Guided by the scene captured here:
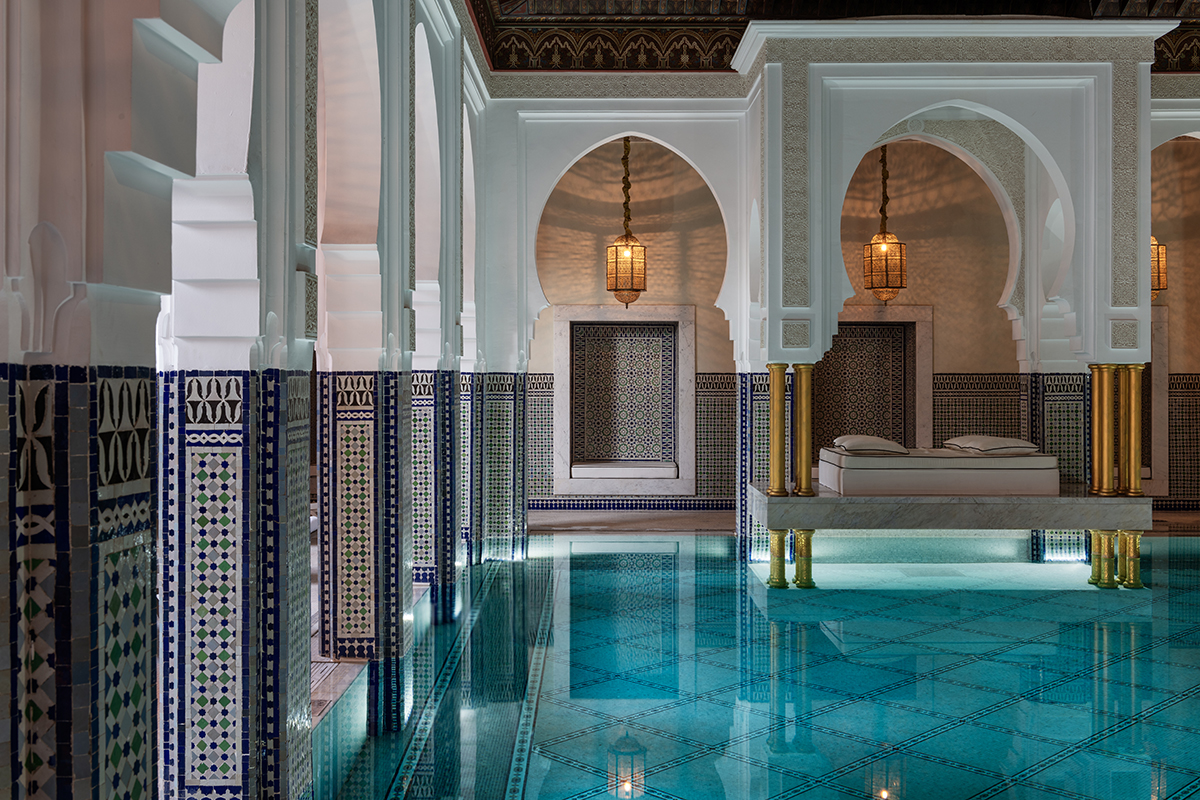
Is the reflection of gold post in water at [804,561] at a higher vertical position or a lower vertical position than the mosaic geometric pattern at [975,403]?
lower

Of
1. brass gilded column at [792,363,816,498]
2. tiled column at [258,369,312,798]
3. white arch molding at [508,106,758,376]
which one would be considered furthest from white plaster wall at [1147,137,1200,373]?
tiled column at [258,369,312,798]

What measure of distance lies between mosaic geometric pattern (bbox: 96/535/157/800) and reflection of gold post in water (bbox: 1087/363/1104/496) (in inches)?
180

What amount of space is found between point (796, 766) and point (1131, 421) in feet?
10.5

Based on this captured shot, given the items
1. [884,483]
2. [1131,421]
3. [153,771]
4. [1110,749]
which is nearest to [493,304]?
[884,483]

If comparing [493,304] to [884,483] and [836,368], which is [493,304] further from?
[836,368]

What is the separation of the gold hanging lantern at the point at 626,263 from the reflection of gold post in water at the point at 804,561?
8.48ft

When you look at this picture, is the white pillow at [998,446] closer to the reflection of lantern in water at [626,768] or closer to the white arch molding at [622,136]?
the white arch molding at [622,136]

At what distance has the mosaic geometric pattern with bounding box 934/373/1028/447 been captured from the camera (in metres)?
7.34

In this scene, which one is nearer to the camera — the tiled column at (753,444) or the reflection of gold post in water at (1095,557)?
the reflection of gold post in water at (1095,557)

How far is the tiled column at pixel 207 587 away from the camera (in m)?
1.92

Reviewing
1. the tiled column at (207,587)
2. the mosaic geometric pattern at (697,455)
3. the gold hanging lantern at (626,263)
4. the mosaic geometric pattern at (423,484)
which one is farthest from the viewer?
the mosaic geometric pattern at (697,455)

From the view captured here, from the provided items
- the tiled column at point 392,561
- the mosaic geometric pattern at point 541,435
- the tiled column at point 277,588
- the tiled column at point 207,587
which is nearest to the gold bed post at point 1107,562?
the tiled column at point 392,561

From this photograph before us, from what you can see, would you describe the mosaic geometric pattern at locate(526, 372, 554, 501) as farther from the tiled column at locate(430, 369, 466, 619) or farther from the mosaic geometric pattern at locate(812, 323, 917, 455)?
the tiled column at locate(430, 369, 466, 619)

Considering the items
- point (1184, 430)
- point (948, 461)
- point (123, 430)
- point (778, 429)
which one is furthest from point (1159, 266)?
point (123, 430)
